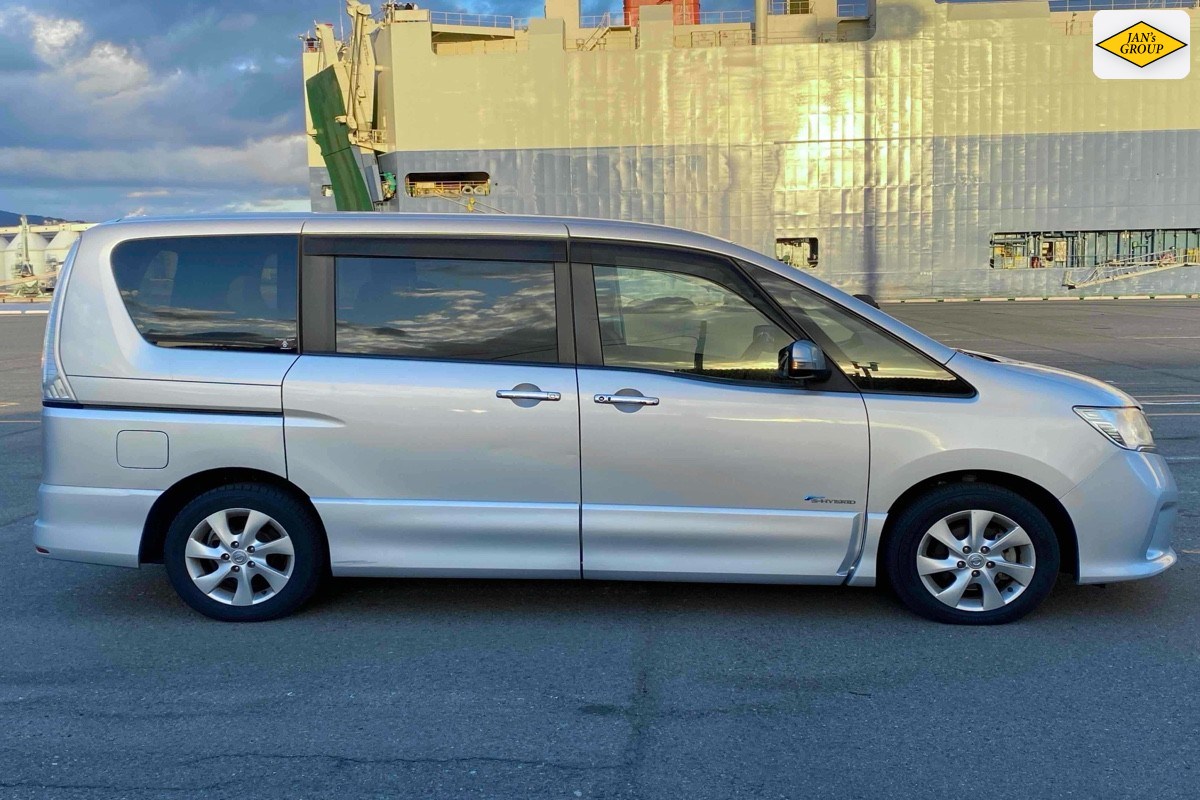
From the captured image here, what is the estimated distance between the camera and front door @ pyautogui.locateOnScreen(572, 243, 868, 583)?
4328 mm

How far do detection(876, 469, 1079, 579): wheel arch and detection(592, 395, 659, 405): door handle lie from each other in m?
1.17

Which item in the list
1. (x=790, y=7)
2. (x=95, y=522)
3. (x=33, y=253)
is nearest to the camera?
(x=95, y=522)

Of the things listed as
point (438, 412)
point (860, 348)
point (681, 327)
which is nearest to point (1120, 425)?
point (860, 348)

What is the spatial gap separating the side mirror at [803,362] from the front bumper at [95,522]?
288 cm

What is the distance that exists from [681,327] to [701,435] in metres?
0.51

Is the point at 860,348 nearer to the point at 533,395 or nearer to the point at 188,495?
the point at 533,395

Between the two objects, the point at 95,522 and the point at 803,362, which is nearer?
the point at 803,362

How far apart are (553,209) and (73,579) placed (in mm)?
38154

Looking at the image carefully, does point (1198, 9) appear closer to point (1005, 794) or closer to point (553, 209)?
point (553, 209)

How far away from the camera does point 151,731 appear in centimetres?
347

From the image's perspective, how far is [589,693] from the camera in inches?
149

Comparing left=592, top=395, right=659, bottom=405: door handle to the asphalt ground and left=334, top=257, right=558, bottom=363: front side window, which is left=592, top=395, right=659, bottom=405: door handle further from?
the asphalt ground

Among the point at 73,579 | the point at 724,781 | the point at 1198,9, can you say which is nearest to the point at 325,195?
the point at 1198,9

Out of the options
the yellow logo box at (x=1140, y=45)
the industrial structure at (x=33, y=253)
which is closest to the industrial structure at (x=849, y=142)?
the yellow logo box at (x=1140, y=45)
